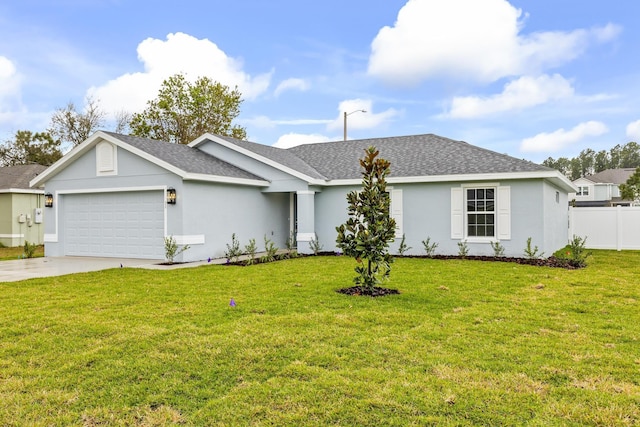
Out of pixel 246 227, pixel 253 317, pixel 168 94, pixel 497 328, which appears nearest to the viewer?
pixel 497 328

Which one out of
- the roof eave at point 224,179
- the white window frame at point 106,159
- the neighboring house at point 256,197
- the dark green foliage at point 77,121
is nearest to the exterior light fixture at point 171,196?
the neighboring house at point 256,197

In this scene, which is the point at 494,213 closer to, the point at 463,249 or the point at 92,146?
the point at 463,249

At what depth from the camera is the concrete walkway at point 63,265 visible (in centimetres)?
1044

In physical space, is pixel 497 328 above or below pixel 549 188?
below

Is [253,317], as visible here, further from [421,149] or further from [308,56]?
[308,56]

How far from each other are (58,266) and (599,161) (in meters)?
88.3

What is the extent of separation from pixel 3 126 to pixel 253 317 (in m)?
40.4

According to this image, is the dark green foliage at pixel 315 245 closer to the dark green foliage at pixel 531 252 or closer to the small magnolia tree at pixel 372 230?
the dark green foliage at pixel 531 252

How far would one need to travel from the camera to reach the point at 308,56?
54.5 ft

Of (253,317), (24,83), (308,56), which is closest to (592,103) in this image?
(308,56)

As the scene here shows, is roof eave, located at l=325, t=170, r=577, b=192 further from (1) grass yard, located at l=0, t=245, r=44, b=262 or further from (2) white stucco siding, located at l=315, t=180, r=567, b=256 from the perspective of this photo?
(1) grass yard, located at l=0, t=245, r=44, b=262

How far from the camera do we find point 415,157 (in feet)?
50.3

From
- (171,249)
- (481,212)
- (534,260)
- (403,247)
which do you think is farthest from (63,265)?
(534,260)

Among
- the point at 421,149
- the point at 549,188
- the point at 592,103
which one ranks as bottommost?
the point at 549,188
